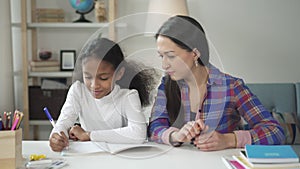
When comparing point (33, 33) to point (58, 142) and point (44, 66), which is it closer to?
point (44, 66)

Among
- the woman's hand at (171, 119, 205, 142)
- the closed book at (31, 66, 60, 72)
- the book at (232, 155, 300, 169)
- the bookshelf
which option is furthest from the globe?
the book at (232, 155, 300, 169)

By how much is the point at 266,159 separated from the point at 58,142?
0.58 meters

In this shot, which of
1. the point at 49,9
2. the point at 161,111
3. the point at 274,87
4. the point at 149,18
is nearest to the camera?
the point at 149,18

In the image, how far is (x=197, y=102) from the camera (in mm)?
1235

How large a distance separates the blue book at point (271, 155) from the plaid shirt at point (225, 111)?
0.57 feet

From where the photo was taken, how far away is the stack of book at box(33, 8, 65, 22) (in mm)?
2866

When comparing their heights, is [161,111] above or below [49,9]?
below

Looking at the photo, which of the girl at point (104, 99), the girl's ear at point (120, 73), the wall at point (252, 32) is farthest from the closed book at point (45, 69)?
the girl's ear at point (120, 73)

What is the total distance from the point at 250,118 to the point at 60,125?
612 mm

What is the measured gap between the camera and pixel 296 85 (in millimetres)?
2582

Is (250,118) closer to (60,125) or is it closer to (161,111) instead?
(161,111)

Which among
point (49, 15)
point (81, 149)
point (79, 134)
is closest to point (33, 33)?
point (49, 15)

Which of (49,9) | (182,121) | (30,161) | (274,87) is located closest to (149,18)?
(182,121)

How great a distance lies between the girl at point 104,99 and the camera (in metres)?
1.07
